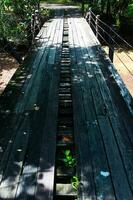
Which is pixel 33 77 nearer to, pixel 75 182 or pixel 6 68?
pixel 75 182

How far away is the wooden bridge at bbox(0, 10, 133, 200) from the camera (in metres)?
4.02

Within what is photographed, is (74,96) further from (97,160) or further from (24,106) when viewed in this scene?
(97,160)

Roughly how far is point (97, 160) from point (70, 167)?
37cm

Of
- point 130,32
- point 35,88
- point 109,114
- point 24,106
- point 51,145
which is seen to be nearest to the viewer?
point 51,145

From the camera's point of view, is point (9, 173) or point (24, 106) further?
point (24, 106)

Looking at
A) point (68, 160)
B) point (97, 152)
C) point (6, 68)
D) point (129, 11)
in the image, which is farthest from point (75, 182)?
point (129, 11)

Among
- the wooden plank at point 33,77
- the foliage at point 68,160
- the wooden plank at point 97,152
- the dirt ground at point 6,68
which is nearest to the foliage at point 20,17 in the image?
the dirt ground at point 6,68

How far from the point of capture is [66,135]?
5301 mm

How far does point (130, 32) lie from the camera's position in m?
25.7

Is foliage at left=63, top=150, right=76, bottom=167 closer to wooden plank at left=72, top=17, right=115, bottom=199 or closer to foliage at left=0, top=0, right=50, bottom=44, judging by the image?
wooden plank at left=72, top=17, right=115, bottom=199

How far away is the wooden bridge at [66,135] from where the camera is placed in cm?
402

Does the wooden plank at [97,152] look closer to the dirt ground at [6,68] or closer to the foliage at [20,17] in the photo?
the foliage at [20,17]

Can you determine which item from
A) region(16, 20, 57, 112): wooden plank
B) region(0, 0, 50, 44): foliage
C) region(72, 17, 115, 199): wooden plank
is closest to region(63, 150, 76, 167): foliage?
region(72, 17, 115, 199): wooden plank

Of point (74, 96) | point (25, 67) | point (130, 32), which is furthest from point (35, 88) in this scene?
point (130, 32)
